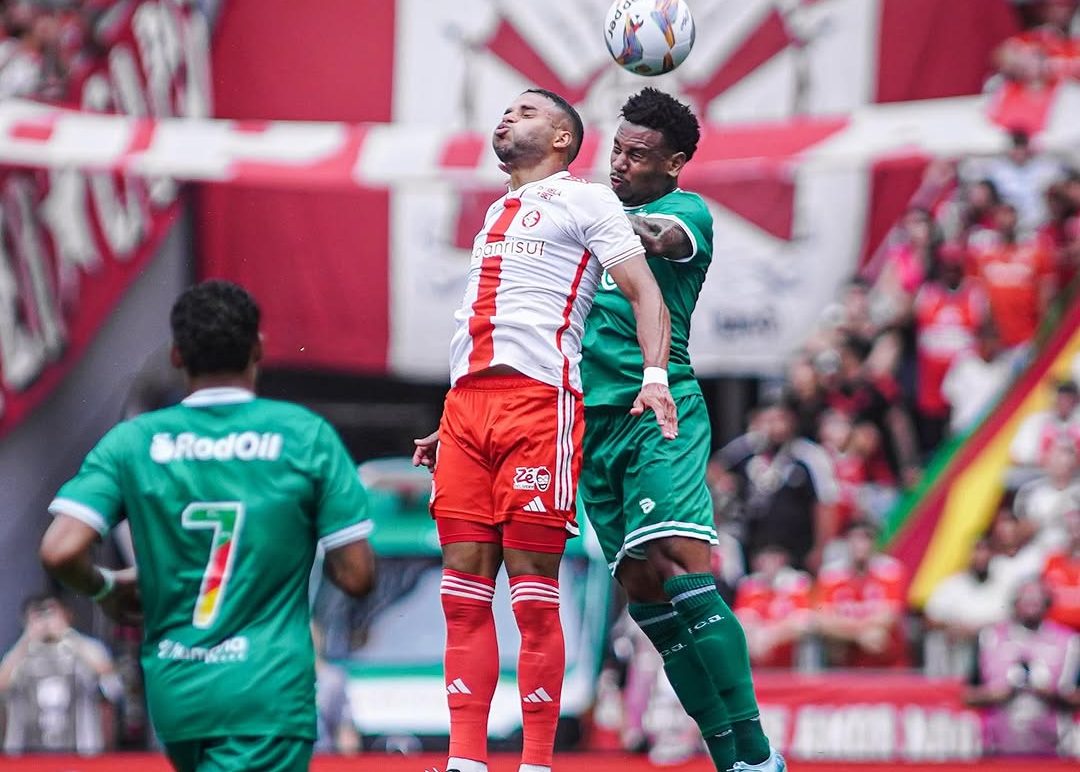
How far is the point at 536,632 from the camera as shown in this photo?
5945 mm

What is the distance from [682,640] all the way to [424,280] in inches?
369

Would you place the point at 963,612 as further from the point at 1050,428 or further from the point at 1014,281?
the point at 1014,281

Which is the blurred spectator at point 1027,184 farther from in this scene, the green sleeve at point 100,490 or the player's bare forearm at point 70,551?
the player's bare forearm at point 70,551

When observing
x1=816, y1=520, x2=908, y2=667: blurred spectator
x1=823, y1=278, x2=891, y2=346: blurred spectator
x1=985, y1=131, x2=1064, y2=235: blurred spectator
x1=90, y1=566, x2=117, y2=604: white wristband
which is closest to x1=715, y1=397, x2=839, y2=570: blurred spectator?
x1=816, y1=520, x2=908, y2=667: blurred spectator

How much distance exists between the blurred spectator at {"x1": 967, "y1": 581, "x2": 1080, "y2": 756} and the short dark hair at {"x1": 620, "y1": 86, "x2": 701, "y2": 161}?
676cm

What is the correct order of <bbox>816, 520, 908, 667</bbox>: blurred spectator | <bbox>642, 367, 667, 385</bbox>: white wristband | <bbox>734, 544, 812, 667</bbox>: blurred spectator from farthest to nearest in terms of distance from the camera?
<bbox>734, 544, 812, 667</bbox>: blurred spectator < <bbox>816, 520, 908, 667</bbox>: blurred spectator < <bbox>642, 367, 667, 385</bbox>: white wristband

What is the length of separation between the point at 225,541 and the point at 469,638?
132 cm

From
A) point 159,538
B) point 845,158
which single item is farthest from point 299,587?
point 845,158

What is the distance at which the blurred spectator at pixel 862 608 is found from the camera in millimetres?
13203

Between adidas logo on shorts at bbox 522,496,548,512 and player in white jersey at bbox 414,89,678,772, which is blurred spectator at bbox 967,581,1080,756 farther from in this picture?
adidas logo on shorts at bbox 522,496,548,512

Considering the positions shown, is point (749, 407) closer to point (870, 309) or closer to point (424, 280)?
point (870, 309)

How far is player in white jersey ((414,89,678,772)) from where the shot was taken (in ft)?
19.5

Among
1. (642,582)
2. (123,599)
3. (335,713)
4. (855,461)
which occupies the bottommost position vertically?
(335,713)

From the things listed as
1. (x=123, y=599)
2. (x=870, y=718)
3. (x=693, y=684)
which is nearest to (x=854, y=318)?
(x=870, y=718)
